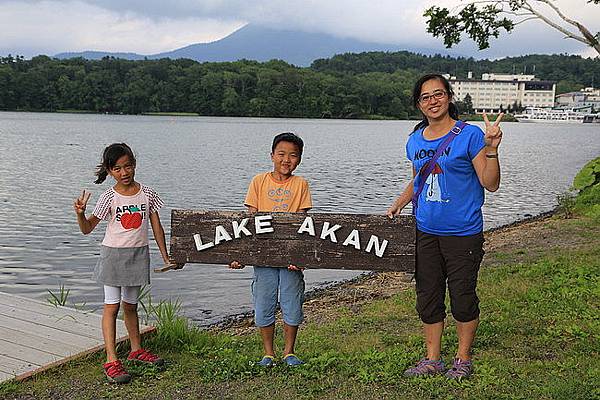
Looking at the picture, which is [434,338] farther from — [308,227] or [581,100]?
[581,100]

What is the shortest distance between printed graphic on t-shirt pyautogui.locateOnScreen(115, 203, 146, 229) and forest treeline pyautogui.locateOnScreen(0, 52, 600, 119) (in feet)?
315

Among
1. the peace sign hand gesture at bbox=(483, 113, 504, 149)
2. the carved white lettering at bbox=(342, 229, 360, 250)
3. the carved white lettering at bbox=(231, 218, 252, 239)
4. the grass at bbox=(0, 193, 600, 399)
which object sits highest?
the peace sign hand gesture at bbox=(483, 113, 504, 149)

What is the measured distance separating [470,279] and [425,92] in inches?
50.2

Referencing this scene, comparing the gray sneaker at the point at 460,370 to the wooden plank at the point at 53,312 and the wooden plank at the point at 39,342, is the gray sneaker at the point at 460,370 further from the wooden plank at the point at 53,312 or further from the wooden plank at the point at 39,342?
the wooden plank at the point at 53,312

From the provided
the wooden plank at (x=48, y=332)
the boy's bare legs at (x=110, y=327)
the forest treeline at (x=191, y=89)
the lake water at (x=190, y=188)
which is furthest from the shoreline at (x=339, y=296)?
the forest treeline at (x=191, y=89)

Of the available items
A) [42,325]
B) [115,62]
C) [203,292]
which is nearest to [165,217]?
[203,292]

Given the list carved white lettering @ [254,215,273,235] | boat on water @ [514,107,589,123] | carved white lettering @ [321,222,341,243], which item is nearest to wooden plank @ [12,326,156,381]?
carved white lettering @ [254,215,273,235]

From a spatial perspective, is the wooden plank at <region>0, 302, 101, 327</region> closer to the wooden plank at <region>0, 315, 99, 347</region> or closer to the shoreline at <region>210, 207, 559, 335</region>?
the wooden plank at <region>0, 315, 99, 347</region>

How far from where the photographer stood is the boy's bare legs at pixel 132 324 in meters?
4.98

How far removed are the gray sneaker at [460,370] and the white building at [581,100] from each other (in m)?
176

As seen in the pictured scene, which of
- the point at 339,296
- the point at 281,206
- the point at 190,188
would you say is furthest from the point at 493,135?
the point at 190,188

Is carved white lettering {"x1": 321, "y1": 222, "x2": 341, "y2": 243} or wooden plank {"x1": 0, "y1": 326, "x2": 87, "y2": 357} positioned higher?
carved white lettering {"x1": 321, "y1": 222, "x2": 341, "y2": 243}

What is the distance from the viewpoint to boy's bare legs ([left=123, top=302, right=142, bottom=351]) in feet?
16.3

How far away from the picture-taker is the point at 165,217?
17594 mm
